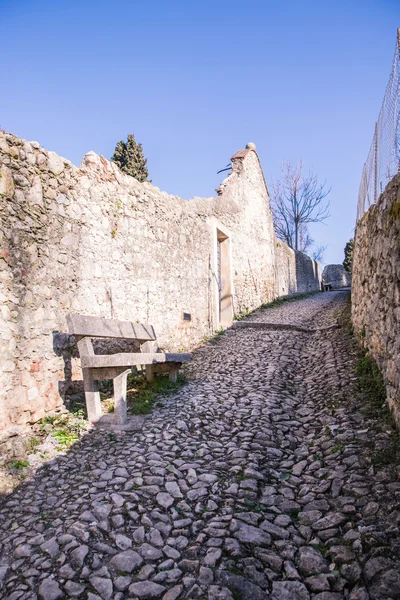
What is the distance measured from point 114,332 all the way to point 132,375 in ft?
3.59

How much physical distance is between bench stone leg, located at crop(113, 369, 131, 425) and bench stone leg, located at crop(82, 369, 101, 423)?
8.7 inches

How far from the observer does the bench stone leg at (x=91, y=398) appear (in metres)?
4.01

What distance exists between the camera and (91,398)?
4.01m

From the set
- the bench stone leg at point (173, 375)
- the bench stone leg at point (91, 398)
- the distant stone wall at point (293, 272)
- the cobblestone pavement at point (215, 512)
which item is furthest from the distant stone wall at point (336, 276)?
the bench stone leg at point (91, 398)

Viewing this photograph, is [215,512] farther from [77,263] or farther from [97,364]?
[77,263]

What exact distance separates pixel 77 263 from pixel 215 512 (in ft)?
10.4

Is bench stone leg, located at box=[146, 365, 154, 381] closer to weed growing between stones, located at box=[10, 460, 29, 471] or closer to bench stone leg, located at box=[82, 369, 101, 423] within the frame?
bench stone leg, located at box=[82, 369, 101, 423]

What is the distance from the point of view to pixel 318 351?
6.39 metres

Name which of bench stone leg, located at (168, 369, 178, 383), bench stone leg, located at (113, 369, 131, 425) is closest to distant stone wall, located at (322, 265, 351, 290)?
bench stone leg, located at (168, 369, 178, 383)

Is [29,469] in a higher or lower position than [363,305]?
lower

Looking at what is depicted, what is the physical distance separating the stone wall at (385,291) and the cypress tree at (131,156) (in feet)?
55.0

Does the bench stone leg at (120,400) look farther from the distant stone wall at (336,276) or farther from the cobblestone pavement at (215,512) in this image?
the distant stone wall at (336,276)

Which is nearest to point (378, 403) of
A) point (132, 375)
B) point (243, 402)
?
point (243, 402)

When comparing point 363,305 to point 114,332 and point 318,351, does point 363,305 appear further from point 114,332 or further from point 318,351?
point 114,332
